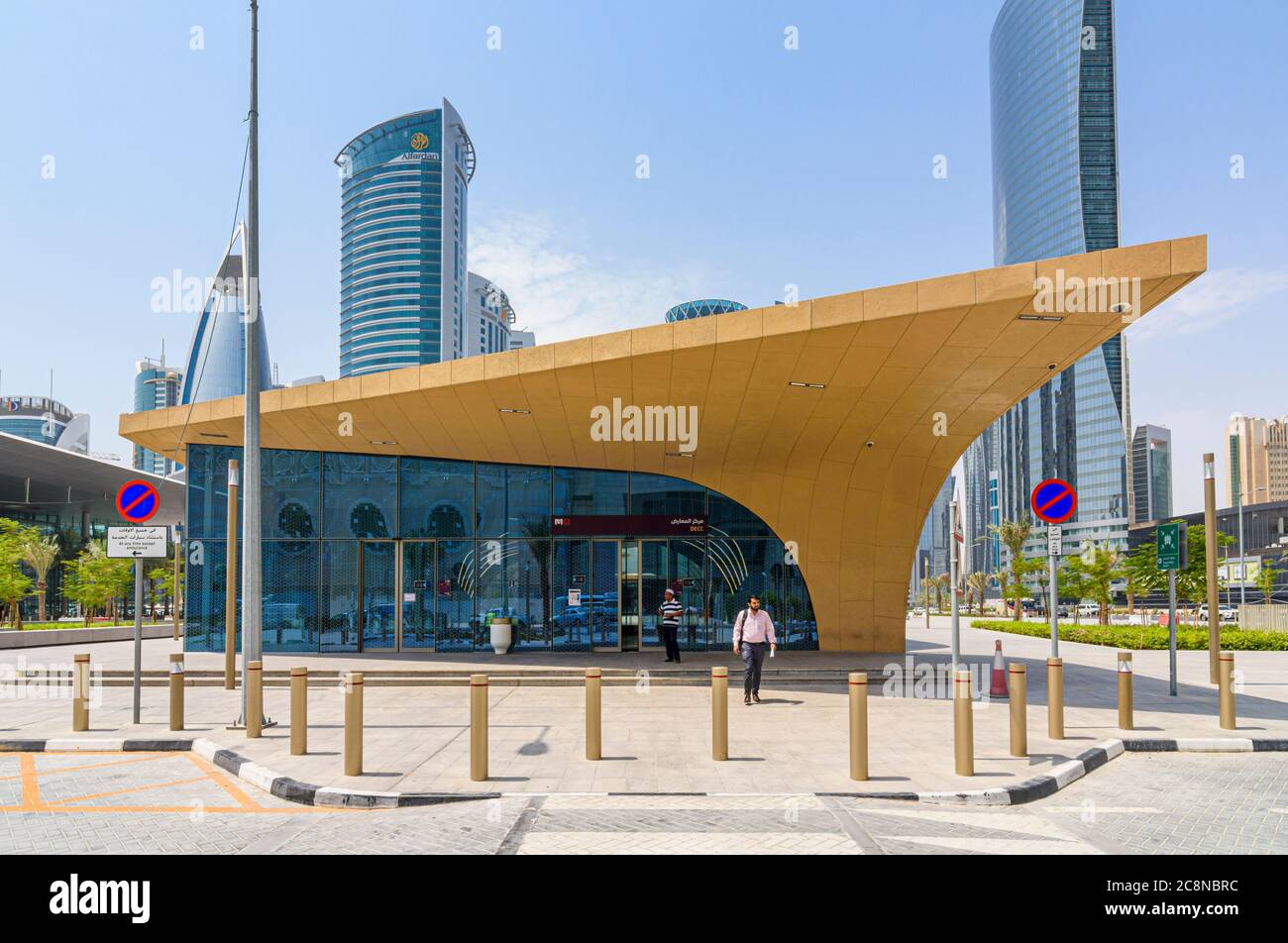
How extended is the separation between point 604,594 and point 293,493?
324 inches

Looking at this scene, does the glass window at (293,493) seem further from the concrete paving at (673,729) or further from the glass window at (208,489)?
the concrete paving at (673,729)

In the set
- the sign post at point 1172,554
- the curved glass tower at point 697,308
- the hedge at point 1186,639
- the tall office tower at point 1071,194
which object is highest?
the tall office tower at point 1071,194

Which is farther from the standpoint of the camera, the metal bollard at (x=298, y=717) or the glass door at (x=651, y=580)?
the glass door at (x=651, y=580)

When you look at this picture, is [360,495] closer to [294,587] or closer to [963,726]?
[294,587]

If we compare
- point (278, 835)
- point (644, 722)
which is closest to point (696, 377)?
point (644, 722)

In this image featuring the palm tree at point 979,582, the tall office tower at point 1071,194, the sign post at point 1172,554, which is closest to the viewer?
the sign post at point 1172,554

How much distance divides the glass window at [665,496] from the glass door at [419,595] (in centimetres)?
528

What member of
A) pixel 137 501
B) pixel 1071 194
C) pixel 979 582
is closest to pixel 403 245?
pixel 1071 194

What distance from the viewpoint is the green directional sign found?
13.9 metres

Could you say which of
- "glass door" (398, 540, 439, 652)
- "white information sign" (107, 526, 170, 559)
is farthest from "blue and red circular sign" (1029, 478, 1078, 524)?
"glass door" (398, 540, 439, 652)

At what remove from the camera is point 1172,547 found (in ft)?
46.3

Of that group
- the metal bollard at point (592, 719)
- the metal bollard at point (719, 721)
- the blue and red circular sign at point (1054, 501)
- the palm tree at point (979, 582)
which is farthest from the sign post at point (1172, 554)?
the palm tree at point (979, 582)

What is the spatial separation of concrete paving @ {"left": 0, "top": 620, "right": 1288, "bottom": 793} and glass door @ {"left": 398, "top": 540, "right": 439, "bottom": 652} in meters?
2.75

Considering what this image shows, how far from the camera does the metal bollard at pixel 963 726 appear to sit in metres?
8.34
